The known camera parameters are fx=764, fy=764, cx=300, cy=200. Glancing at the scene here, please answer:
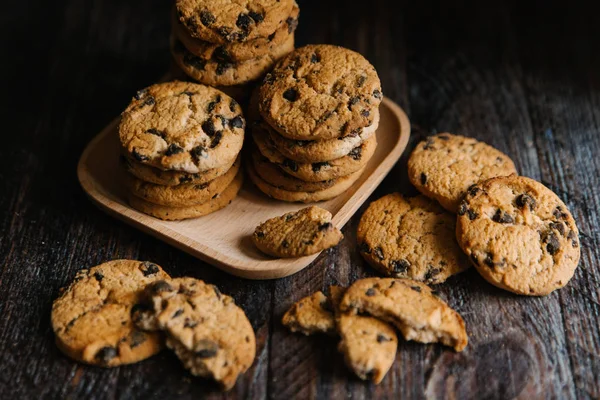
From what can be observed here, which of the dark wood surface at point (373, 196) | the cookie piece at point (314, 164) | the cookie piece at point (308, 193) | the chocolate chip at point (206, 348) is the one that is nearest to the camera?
the chocolate chip at point (206, 348)

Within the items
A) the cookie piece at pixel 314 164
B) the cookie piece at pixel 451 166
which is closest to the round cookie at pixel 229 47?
the cookie piece at pixel 314 164

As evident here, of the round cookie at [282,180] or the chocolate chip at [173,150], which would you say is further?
the round cookie at [282,180]

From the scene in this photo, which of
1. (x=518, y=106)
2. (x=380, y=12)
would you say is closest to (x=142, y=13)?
(x=380, y=12)

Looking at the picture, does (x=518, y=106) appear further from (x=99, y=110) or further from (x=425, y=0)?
(x=99, y=110)

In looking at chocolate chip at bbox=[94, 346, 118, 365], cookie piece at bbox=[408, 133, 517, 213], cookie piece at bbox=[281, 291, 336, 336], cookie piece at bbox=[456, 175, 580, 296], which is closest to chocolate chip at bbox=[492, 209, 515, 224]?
cookie piece at bbox=[456, 175, 580, 296]

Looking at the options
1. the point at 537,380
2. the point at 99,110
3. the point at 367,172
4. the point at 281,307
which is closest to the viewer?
the point at 537,380

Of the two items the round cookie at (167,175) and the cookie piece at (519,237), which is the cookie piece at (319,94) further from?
the cookie piece at (519,237)

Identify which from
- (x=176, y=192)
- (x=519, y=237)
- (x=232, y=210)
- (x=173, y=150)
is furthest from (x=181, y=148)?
(x=519, y=237)
